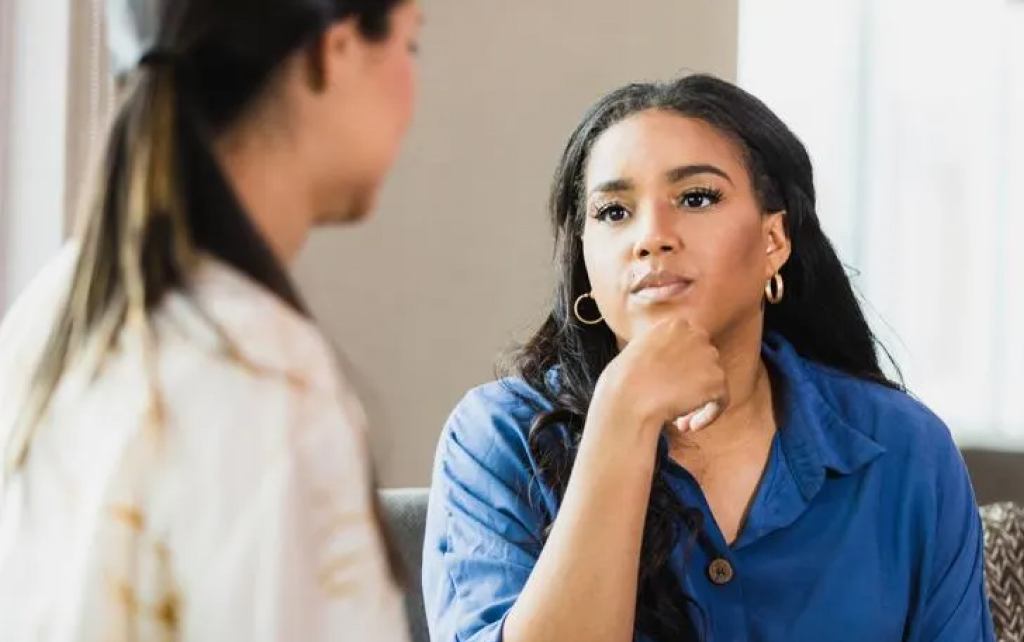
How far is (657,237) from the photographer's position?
169 centimetres

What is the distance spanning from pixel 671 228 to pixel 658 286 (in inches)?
2.6

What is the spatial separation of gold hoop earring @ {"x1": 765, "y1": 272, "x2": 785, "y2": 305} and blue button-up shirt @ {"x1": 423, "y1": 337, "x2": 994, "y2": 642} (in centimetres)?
12

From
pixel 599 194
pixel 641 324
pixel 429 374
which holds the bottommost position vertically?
pixel 429 374

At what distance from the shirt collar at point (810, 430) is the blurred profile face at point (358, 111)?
0.98 meters

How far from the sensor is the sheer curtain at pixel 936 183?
3.33 m

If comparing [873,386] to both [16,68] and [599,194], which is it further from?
[16,68]

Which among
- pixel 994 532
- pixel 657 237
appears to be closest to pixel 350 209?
pixel 657 237

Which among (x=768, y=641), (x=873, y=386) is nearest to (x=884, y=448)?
(x=873, y=386)

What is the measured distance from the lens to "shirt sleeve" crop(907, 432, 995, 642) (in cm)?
172

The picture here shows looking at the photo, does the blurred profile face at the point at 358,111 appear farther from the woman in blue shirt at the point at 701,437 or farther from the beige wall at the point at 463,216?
the beige wall at the point at 463,216

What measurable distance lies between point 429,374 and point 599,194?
1.21 meters

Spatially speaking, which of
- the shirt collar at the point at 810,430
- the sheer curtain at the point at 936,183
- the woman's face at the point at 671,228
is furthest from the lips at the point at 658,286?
the sheer curtain at the point at 936,183

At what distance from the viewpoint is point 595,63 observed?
3.06m

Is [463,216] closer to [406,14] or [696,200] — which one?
[696,200]
